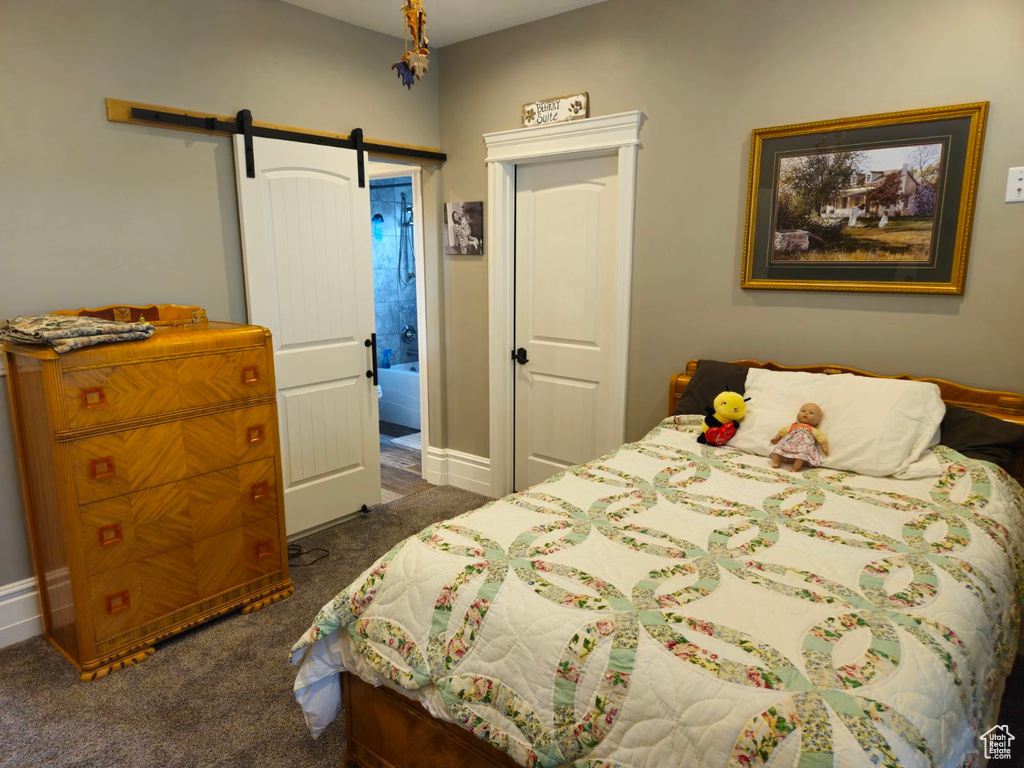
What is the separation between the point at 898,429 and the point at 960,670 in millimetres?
1186

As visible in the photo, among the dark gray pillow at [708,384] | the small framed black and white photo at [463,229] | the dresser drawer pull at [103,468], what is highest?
the small framed black and white photo at [463,229]

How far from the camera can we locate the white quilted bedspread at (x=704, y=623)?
1181mm

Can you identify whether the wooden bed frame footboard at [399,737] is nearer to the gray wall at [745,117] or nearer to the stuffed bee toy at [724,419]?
the stuffed bee toy at [724,419]

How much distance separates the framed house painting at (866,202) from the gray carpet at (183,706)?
1.56 metres

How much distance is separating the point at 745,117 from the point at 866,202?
649 mm

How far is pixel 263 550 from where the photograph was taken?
2781 millimetres

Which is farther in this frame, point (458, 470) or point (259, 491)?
point (458, 470)

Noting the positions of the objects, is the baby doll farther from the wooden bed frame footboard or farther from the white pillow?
the wooden bed frame footboard

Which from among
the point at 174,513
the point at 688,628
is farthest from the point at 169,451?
the point at 688,628

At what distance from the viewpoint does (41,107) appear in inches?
96.0

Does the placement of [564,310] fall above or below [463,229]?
below

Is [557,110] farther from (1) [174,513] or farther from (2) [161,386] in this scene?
(1) [174,513]

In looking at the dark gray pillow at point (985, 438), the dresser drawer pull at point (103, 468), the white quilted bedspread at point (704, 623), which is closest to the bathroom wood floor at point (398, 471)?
the dresser drawer pull at point (103, 468)

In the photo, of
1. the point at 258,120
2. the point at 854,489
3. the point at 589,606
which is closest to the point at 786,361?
the point at 854,489
